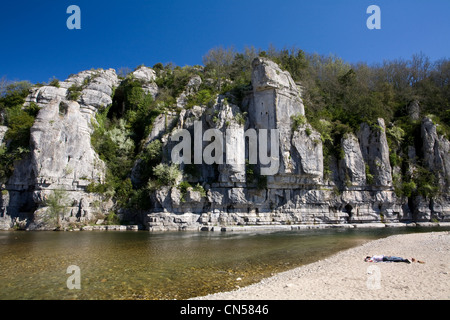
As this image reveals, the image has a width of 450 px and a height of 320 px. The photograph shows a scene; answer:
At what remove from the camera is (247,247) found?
1673 centimetres

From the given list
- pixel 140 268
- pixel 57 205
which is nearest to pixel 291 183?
pixel 140 268

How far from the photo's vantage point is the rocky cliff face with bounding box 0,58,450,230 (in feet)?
102

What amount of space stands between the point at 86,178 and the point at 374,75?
50119 mm

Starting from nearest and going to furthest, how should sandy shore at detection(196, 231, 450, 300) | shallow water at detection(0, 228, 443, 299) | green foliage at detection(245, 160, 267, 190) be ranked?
sandy shore at detection(196, 231, 450, 300), shallow water at detection(0, 228, 443, 299), green foliage at detection(245, 160, 267, 190)

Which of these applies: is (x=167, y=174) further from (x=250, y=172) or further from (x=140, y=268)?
(x=140, y=268)

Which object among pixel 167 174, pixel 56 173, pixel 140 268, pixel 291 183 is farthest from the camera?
pixel 291 183

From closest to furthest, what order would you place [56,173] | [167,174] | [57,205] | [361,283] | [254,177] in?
[361,283] → [57,205] → [167,174] → [56,173] → [254,177]

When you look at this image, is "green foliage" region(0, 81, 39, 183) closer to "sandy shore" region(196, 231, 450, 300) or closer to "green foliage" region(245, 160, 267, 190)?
"green foliage" region(245, 160, 267, 190)

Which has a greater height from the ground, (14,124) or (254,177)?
(14,124)

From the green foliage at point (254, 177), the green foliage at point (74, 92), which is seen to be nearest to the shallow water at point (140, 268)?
the green foliage at point (254, 177)

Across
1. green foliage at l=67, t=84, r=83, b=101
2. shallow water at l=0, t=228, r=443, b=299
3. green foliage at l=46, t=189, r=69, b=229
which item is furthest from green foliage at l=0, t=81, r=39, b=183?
shallow water at l=0, t=228, r=443, b=299

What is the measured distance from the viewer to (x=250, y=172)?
3250 centimetres
